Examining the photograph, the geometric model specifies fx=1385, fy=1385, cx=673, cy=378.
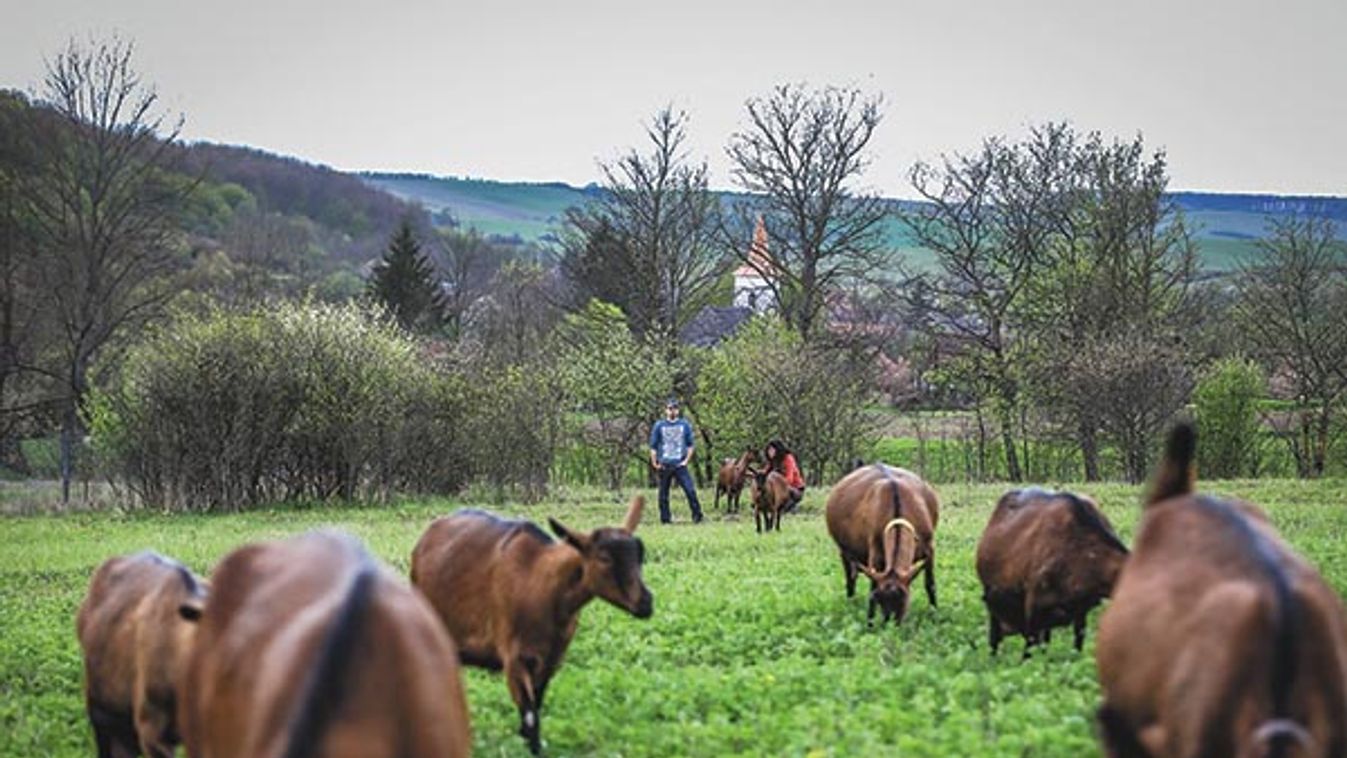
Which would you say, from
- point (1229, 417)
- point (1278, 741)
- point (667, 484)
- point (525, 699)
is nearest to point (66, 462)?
point (667, 484)

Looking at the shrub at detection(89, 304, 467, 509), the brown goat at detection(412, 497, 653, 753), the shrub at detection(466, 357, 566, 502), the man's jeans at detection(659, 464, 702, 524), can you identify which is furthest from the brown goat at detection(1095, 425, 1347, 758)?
the shrub at detection(89, 304, 467, 509)

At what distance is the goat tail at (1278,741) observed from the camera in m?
5.02

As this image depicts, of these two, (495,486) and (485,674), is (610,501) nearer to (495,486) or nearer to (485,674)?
(495,486)

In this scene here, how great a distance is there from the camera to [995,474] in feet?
155

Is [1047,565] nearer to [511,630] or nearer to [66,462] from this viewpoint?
[511,630]

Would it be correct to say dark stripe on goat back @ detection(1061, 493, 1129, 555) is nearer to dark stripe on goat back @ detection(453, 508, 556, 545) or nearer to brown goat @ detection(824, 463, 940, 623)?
brown goat @ detection(824, 463, 940, 623)

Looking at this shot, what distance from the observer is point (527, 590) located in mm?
9523

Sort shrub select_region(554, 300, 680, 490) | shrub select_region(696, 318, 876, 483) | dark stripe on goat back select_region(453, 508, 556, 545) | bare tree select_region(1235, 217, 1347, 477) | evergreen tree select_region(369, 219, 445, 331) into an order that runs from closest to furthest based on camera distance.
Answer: dark stripe on goat back select_region(453, 508, 556, 545) → shrub select_region(696, 318, 876, 483) → shrub select_region(554, 300, 680, 490) → bare tree select_region(1235, 217, 1347, 477) → evergreen tree select_region(369, 219, 445, 331)

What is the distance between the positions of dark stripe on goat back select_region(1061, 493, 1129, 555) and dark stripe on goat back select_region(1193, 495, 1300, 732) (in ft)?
12.0

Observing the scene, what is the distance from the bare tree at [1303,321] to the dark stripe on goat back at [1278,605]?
133ft

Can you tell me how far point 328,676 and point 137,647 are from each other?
13.0 ft

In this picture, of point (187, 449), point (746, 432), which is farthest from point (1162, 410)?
point (187, 449)

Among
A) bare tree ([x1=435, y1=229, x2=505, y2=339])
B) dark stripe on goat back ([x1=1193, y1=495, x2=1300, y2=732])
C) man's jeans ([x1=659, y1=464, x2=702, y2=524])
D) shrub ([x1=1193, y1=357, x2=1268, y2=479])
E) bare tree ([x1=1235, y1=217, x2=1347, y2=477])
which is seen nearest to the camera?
dark stripe on goat back ([x1=1193, y1=495, x2=1300, y2=732])

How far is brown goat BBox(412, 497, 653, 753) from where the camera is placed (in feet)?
30.4
